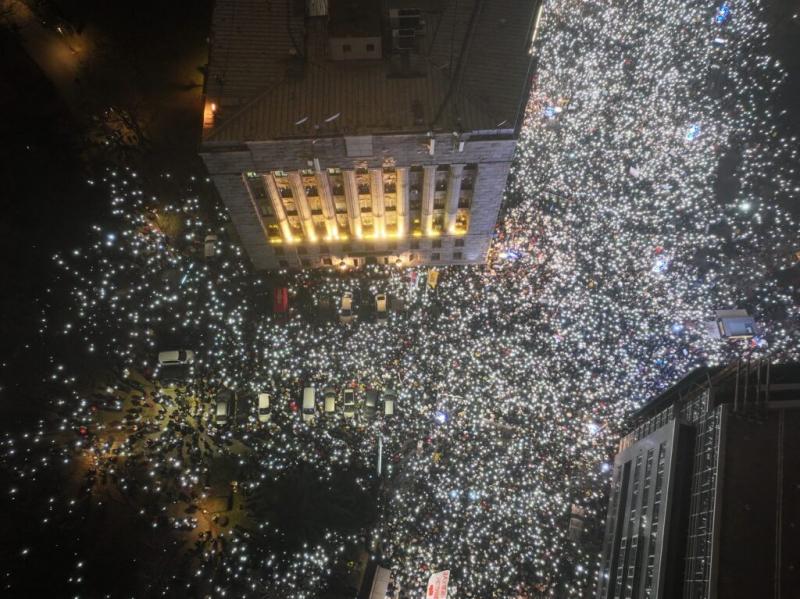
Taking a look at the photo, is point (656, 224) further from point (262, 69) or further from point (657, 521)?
point (262, 69)

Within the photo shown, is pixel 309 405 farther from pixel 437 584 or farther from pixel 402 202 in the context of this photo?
pixel 402 202

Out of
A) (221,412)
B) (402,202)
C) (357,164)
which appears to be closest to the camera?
(357,164)

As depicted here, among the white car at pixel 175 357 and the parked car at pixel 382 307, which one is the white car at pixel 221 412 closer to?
the white car at pixel 175 357

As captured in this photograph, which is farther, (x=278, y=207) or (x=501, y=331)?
(x=501, y=331)

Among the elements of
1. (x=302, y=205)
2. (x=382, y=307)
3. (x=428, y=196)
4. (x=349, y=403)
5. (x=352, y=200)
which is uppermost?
(x=428, y=196)

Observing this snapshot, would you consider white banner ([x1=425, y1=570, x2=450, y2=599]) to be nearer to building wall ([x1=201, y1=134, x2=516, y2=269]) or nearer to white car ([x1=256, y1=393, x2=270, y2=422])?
white car ([x1=256, y1=393, x2=270, y2=422])

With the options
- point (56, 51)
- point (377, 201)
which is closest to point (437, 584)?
point (377, 201)
